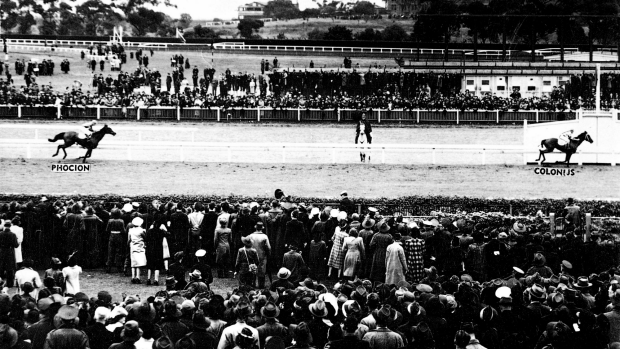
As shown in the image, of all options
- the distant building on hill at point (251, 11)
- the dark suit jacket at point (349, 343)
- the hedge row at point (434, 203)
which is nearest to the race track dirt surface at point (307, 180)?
the hedge row at point (434, 203)

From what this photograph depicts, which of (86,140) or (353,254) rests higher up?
(86,140)

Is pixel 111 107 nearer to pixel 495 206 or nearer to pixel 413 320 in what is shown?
pixel 495 206

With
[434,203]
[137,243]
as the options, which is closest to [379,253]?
[137,243]

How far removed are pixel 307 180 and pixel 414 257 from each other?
1057 centimetres

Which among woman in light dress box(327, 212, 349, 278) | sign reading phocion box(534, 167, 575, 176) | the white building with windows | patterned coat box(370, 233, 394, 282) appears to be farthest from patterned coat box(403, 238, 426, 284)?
the white building with windows

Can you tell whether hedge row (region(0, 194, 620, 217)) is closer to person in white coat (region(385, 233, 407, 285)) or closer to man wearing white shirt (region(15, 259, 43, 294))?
person in white coat (region(385, 233, 407, 285))

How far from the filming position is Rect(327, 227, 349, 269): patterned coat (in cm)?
1511

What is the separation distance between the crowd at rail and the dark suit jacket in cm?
1

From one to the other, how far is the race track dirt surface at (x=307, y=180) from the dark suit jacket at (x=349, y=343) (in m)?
13.7

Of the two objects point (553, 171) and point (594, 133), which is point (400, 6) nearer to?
point (594, 133)

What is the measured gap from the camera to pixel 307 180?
24.8 m

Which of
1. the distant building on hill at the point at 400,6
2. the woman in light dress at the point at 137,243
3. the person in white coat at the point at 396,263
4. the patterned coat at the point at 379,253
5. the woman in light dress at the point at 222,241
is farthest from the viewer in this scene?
the distant building on hill at the point at 400,6

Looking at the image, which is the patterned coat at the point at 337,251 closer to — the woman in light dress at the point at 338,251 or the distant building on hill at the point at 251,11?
the woman in light dress at the point at 338,251

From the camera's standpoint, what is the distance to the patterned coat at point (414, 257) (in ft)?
47.3
